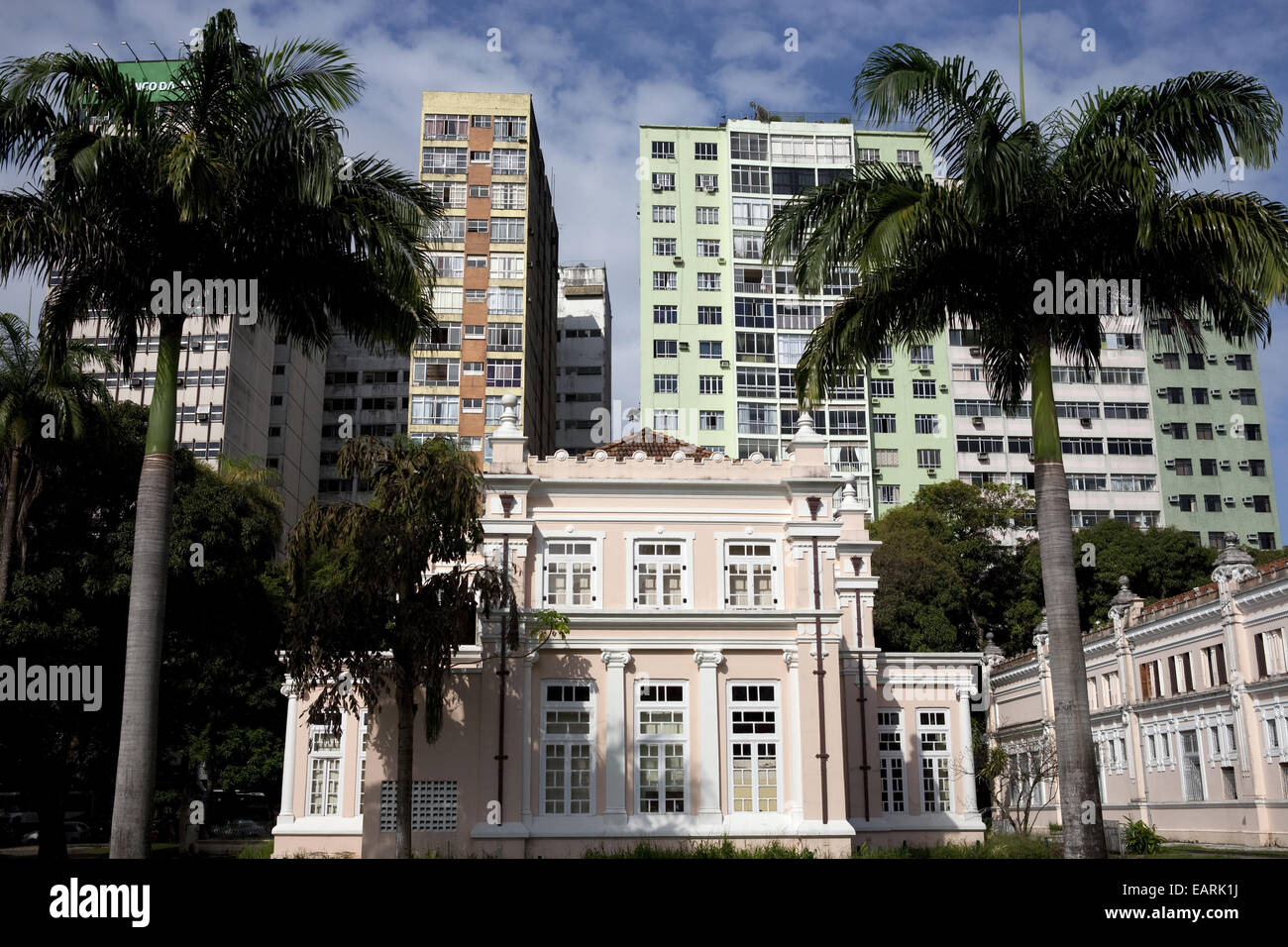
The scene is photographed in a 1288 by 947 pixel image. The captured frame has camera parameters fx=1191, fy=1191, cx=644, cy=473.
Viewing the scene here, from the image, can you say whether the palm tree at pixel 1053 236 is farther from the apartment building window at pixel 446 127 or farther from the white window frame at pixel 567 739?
the apartment building window at pixel 446 127

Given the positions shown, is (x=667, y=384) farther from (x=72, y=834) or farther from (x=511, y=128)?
(x=72, y=834)

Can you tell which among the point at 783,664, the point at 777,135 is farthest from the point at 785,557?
the point at 777,135

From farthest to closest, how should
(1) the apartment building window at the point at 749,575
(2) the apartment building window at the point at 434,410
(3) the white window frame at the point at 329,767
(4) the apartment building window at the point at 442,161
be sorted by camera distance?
(4) the apartment building window at the point at 442,161 → (2) the apartment building window at the point at 434,410 → (1) the apartment building window at the point at 749,575 → (3) the white window frame at the point at 329,767

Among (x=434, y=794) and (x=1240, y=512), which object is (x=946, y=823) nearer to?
(x=434, y=794)

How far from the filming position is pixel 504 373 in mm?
68812

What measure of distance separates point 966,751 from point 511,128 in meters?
49.8

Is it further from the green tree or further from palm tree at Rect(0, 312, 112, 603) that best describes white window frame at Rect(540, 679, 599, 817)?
palm tree at Rect(0, 312, 112, 603)

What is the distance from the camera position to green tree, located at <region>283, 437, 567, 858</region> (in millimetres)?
24500

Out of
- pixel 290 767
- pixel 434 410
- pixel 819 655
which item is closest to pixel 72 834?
pixel 290 767

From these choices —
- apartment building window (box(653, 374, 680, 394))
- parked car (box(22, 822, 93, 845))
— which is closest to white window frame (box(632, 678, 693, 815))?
parked car (box(22, 822, 93, 845))

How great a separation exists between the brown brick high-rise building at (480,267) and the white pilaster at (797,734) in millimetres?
40343

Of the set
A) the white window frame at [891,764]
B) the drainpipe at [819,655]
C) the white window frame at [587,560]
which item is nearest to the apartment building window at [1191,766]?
the white window frame at [891,764]

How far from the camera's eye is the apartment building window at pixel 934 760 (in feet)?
112

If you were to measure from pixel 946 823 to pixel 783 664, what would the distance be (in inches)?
335
